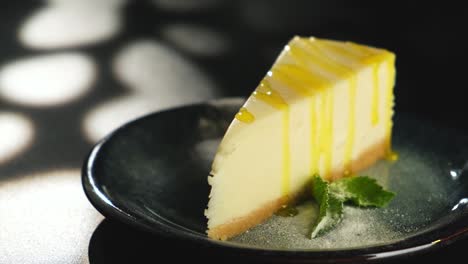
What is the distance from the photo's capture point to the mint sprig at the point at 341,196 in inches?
44.8

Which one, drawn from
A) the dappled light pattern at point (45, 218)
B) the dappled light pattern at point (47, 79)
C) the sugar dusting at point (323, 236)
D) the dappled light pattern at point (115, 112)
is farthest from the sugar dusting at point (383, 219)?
the dappled light pattern at point (47, 79)

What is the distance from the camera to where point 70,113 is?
1651 mm

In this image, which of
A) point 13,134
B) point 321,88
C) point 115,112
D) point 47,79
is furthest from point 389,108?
point 47,79

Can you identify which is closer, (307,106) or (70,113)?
(307,106)

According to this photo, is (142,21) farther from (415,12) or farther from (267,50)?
(415,12)

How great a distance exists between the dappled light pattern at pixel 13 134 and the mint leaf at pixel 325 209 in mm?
560

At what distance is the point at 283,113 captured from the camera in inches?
47.1

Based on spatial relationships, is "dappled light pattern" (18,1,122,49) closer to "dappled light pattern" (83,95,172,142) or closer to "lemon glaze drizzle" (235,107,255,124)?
"dappled light pattern" (83,95,172,142)

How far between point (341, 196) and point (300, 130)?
120 millimetres

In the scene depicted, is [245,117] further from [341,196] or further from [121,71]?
[121,71]

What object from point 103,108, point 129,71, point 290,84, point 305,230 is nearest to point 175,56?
point 129,71

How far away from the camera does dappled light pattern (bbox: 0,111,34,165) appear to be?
1450mm

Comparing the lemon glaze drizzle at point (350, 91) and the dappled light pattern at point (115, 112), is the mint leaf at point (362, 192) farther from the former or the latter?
the dappled light pattern at point (115, 112)

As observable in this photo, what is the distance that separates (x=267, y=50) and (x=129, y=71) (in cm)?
34
